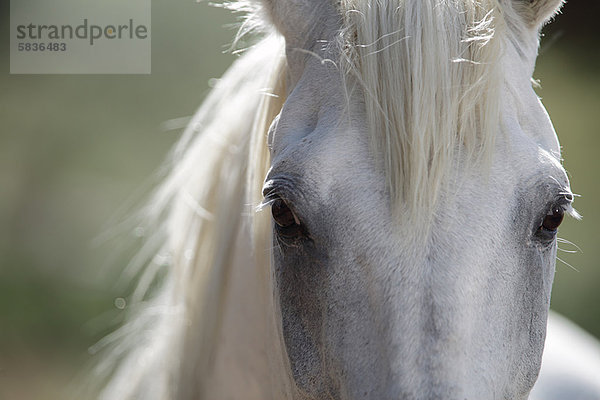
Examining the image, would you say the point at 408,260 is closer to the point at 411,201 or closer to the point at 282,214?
the point at 411,201

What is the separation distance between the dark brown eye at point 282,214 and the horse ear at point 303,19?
1.18 ft

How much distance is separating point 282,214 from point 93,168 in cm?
619

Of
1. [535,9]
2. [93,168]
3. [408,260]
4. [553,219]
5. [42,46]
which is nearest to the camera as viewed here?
[408,260]

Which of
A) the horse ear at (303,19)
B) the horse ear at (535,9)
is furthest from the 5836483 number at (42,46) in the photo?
the horse ear at (535,9)

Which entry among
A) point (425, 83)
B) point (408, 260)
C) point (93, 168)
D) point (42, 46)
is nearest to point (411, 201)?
point (408, 260)

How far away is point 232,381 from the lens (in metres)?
1.52

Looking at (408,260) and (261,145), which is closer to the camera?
(408,260)

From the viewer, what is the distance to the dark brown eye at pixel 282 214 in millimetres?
1106

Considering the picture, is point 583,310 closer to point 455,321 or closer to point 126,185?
point 126,185

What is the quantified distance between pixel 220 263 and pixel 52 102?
234 inches

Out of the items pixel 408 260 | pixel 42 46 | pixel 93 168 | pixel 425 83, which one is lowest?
pixel 408 260

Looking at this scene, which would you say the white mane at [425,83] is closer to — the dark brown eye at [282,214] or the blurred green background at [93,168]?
the dark brown eye at [282,214]

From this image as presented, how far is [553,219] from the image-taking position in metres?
1.07

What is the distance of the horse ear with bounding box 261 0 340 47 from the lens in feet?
4.02
